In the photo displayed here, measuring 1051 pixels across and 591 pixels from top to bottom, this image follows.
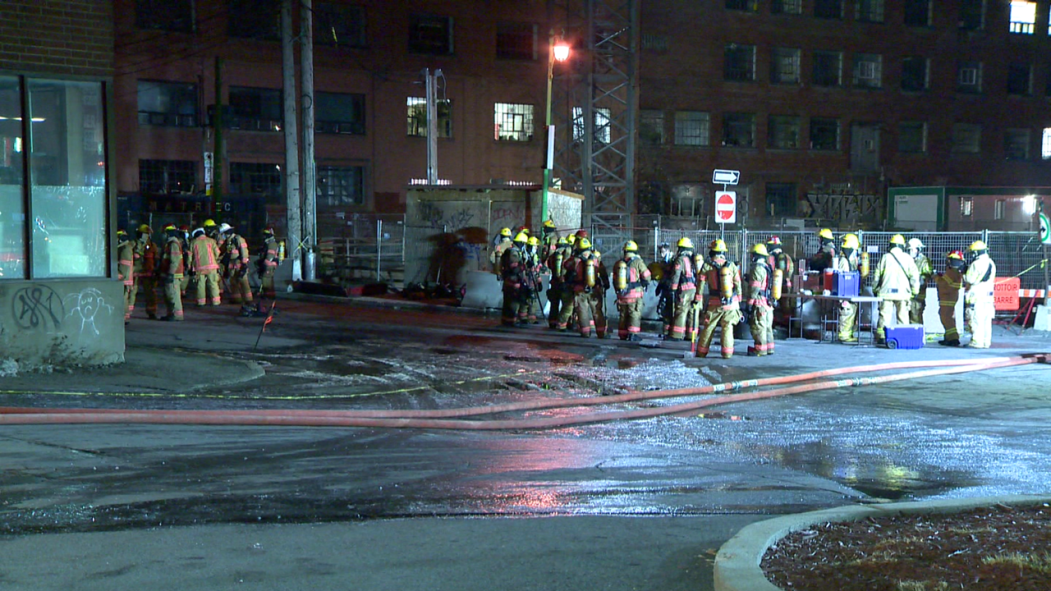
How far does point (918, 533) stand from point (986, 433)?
5.01 metres

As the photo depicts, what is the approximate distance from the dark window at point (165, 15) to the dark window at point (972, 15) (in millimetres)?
41696

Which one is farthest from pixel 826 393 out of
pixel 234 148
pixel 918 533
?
pixel 234 148

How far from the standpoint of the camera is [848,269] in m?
18.7

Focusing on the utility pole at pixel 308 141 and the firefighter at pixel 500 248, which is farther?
the utility pole at pixel 308 141

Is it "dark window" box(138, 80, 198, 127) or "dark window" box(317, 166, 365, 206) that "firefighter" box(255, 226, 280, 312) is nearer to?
"dark window" box(138, 80, 198, 127)

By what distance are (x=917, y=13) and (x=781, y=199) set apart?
13.2 metres

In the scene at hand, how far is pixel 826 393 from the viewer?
13.4 meters

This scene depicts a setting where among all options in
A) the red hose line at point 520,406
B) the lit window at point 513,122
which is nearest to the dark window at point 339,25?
the lit window at point 513,122

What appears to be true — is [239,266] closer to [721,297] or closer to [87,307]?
[87,307]

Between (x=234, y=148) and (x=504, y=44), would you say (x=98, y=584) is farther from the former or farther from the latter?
(x=504, y=44)

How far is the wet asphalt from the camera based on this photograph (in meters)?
6.12

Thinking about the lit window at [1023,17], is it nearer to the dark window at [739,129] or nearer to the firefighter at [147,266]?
the dark window at [739,129]

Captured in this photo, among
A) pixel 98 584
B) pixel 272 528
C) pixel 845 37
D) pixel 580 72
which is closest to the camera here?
pixel 98 584

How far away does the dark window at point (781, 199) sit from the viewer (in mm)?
55537
